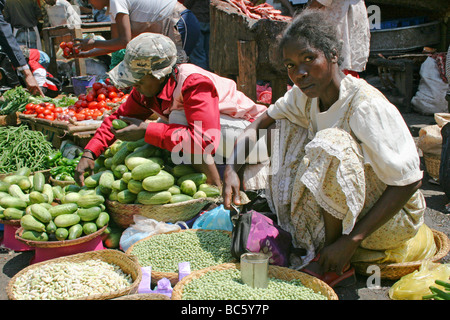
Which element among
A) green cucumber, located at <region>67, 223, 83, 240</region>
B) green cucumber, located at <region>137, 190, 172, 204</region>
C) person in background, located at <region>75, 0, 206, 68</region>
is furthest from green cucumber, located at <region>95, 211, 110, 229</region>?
person in background, located at <region>75, 0, 206, 68</region>

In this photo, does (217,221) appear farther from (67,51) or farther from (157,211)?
(67,51)

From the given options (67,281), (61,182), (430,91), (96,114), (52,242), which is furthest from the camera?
(430,91)

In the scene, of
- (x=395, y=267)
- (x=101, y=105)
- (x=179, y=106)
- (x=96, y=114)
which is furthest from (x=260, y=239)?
(x=101, y=105)

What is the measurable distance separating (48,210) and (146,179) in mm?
627

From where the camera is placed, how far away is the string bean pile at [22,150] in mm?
4137

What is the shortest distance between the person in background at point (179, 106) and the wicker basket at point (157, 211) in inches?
11.5

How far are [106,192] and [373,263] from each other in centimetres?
178

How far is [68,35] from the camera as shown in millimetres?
7520

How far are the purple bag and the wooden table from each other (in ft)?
17.3

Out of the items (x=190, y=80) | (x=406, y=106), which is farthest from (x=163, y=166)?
(x=406, y=106)

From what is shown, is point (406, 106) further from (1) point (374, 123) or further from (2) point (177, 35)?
(1) point (374, 123)

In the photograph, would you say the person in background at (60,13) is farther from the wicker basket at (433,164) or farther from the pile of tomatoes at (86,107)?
the wicker basket at (433,164)

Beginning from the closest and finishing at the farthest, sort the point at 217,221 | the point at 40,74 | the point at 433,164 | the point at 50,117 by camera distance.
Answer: the point at 217,221 < the point at 433,164 < the point at 50,117 < the point at 40,74

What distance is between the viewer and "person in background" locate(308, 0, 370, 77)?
352 cm
